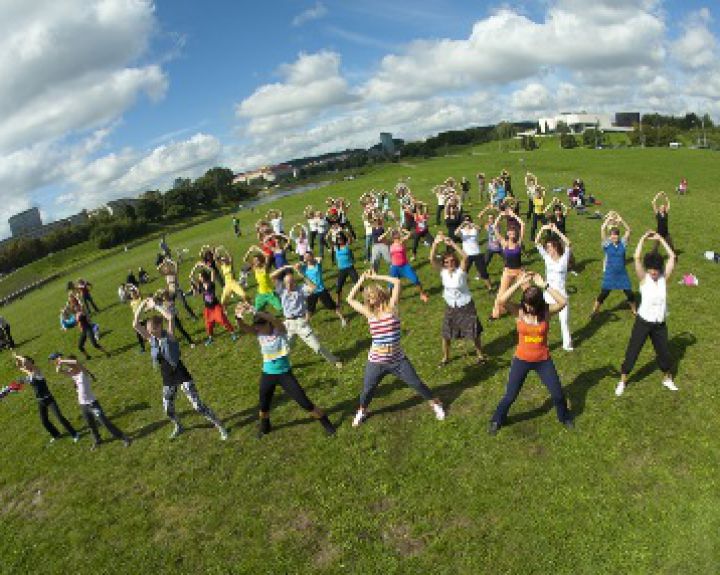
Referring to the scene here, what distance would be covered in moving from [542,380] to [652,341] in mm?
2464

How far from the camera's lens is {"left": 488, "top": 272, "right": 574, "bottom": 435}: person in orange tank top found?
25.6ft

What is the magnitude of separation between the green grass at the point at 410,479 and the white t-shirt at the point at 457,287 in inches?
65.5

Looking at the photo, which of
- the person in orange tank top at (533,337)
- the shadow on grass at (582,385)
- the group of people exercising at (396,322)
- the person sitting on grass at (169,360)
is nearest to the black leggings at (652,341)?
the group of people exercising at (396,322)

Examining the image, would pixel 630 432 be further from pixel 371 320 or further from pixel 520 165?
pixel 520 165

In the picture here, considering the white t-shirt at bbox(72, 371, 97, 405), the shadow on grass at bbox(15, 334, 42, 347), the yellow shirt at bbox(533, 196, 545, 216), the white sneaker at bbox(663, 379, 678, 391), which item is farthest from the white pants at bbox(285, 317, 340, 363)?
the shadow on grass at bbox(15, 334, 42, 347)

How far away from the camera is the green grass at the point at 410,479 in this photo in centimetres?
686

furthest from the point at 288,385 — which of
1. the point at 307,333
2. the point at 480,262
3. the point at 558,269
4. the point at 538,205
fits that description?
the point at 538,205

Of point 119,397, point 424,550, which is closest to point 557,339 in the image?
point 424,550

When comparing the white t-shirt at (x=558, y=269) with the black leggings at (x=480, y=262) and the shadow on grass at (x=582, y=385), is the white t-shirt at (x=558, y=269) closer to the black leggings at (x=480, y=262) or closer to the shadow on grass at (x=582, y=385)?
the shadow on grass at (x=582, y=385)

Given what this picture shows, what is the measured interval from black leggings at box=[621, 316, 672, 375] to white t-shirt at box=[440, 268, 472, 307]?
3138mm

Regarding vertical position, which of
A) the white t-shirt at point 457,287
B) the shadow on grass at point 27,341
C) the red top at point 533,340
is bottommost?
the shadow on grass at point 27,341

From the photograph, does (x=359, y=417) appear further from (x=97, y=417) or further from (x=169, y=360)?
(x=97, y=417)

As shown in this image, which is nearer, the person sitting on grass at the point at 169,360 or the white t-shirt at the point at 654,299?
the white t-shirt at the point at 654,299

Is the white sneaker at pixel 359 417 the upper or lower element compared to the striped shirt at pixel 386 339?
lower
